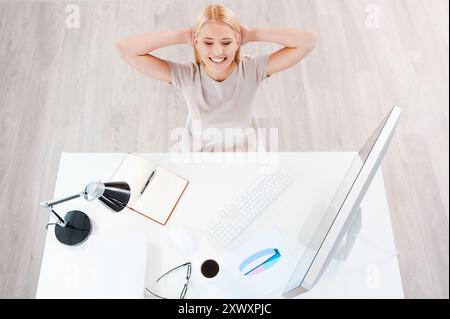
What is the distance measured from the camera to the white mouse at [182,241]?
1.46m

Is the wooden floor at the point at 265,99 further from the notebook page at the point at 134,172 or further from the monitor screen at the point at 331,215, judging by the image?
the monitor screen at the point at 331,215

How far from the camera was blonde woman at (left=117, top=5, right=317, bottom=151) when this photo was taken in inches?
56.9

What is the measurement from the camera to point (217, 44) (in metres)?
1.42

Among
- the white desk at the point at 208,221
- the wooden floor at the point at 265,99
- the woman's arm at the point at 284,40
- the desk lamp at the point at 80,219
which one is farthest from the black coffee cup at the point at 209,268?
the wooden floor at the point at 265,99

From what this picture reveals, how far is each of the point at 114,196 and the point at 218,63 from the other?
592 mm

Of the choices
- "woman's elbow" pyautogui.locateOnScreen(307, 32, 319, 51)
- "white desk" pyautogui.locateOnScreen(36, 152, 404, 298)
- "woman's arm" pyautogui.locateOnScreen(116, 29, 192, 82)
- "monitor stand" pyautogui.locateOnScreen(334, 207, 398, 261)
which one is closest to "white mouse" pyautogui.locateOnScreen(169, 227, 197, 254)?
"white desk" pyautogui.locateOnScreen(36, 152, 404, 298)

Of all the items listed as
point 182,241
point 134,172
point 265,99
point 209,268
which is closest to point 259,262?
point 209,268

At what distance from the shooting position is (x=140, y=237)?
1484 mm

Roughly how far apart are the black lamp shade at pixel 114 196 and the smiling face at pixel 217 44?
1.77 ft

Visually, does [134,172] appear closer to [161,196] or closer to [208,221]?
[161,196]

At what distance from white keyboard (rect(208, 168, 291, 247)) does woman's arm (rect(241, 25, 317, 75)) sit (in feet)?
1.38
